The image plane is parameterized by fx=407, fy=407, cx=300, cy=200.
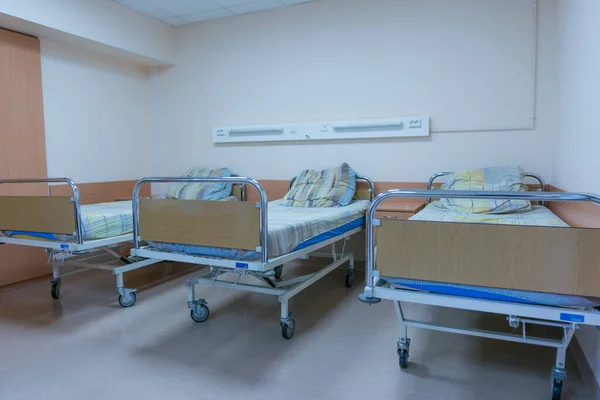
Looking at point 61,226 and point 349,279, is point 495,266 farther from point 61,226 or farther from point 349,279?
point 61,226

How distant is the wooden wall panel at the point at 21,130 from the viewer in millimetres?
4059

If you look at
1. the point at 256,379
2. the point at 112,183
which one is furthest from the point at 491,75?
the point at 112,183

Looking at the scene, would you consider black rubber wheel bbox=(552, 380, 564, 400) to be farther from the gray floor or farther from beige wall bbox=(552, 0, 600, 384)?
beige wall bbox=(552, 0, 600, 384)

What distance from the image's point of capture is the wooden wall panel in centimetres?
406

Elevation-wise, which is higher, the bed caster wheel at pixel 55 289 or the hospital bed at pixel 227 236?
the hospital bed at pixel 227 236

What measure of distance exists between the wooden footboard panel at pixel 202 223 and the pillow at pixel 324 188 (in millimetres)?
1763

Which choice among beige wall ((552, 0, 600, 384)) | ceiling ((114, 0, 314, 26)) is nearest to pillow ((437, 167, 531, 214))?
beige wall ((552, 0, 600, 384))

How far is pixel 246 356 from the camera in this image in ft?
8.74

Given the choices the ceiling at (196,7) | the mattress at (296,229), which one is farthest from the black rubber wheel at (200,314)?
the ceiling at (196,7)

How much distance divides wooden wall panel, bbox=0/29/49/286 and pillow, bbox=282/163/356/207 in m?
2.71

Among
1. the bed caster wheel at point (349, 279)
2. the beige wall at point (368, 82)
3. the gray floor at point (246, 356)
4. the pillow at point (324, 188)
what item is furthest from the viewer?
the pillow at point (324, 188)

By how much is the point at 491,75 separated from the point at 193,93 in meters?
3.72

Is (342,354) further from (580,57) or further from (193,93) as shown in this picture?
(193,93)

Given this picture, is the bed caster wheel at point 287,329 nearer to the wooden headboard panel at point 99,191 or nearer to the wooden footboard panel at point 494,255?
the wooden footboard panel at point 494,255
